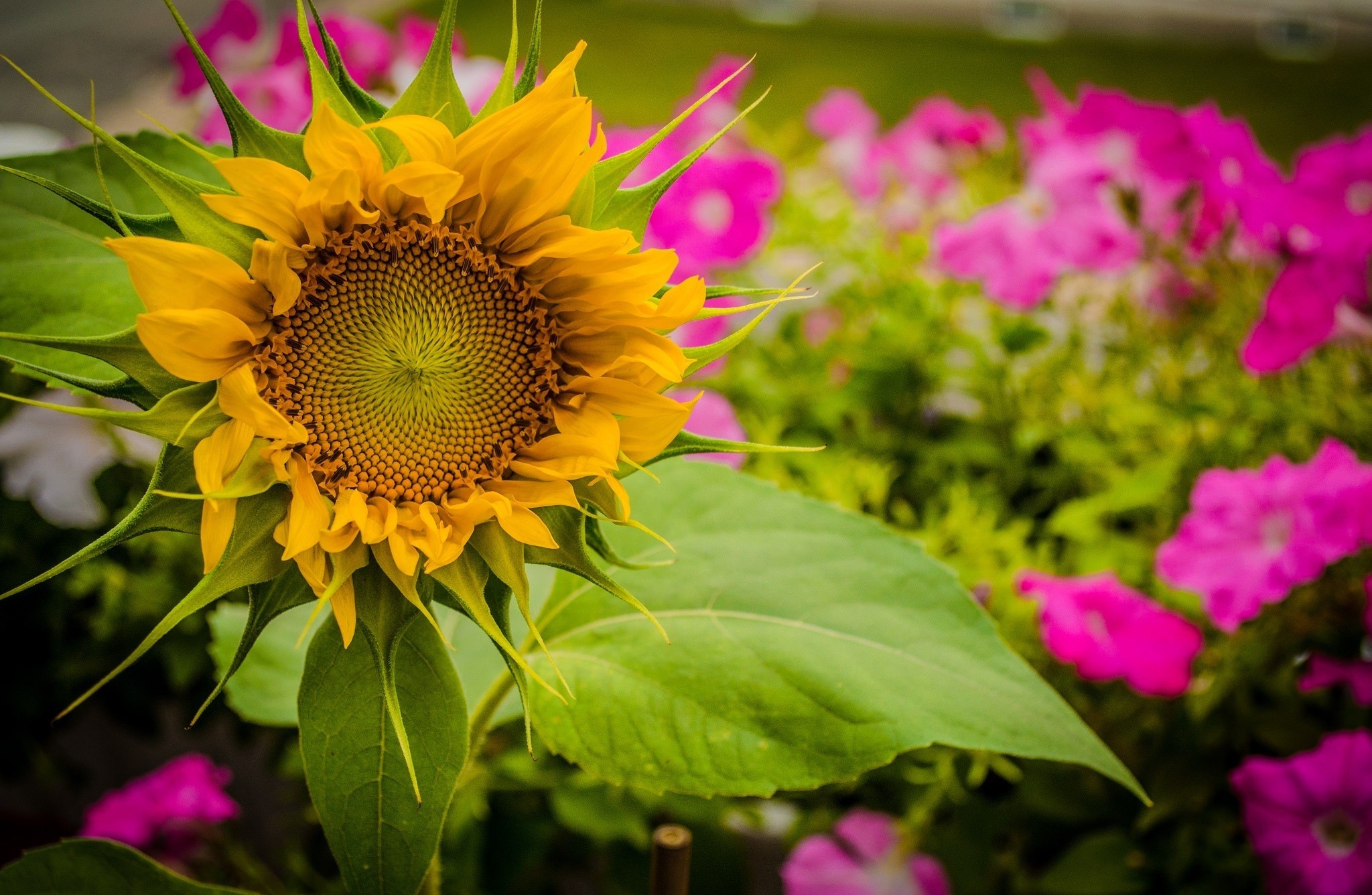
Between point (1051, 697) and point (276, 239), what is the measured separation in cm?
33

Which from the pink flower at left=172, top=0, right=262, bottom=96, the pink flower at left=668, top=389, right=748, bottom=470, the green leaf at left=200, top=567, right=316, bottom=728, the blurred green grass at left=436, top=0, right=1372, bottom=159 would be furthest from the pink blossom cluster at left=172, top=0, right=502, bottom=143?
the blurred green grass at left=436, top=0, right=1372, bottom=159

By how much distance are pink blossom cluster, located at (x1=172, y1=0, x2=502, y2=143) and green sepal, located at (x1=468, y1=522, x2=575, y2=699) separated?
47cm

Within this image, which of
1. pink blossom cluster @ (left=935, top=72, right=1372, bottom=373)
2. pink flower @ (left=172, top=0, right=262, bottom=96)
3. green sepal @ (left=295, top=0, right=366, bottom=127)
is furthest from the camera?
pink flower @ (left=172, top=0, right=262, bottom=96)

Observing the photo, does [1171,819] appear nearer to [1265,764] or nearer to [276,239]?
[1265,764]

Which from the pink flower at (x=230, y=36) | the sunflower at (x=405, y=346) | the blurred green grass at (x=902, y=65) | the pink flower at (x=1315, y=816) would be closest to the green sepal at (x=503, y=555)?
the sunflower at (x=405, y=346)

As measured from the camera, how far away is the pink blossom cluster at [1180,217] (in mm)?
695

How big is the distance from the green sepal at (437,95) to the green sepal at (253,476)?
117 mm

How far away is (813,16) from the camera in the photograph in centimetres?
382

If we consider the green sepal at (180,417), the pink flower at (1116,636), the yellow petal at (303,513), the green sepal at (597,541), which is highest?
the green sepal at (180,417)

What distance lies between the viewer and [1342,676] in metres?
0.60

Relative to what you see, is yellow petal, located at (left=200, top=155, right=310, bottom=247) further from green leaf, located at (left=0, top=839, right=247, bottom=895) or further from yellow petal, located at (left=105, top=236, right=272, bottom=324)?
green leaf, located at (left=0, top=839, right=247, bottom=895)

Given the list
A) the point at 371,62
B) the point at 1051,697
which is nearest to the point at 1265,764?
the point at 1051,697

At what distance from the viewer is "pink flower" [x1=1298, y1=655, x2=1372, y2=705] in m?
0.59

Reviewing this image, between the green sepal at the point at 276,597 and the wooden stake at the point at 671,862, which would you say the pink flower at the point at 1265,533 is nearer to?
the wooden stake at the point at 671,862
